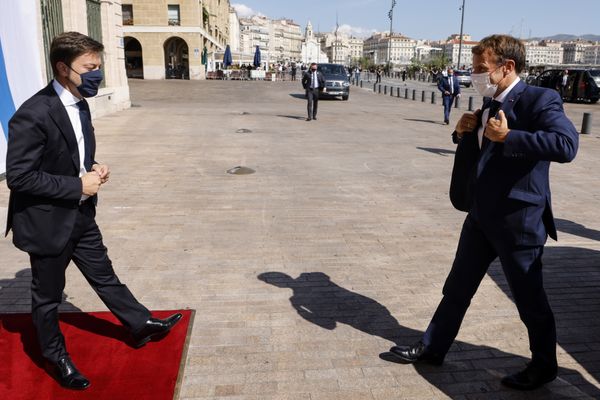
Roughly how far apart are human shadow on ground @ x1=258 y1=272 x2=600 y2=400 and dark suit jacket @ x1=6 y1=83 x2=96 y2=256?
188cm

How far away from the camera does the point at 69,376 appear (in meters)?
3.11

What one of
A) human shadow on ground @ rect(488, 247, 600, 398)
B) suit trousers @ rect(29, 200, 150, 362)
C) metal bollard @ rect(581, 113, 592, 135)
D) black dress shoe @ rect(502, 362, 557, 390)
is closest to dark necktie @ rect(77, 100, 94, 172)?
suit trousers @ rect(29, 200, 150, 362)

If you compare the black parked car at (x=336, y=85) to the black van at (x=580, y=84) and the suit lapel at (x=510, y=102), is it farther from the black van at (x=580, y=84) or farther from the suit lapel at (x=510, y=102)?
the suit lapel at (x=510, y=102)

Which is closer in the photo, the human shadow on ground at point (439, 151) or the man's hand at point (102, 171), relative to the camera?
the man's hand at point (102, 171)

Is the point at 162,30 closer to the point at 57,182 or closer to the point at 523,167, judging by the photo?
the point at 57,182

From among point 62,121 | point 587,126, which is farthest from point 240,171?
point 587,126

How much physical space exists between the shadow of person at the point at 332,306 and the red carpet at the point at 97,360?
894mm

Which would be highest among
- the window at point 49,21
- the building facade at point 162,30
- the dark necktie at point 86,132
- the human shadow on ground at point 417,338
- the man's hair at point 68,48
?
the building facade at point 162,30

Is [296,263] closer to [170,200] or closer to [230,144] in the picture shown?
[170,200]

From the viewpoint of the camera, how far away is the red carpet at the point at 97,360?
3.09 m

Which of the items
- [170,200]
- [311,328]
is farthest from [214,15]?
[311,328]

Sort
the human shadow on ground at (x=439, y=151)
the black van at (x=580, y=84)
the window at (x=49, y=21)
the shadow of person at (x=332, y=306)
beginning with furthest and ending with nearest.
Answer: the black van at (x=580, y=84)
the window at (x=49, y=21)
the human shadow on ground at (x=439, y=151)
the shadow of person at (x=332, y=306)

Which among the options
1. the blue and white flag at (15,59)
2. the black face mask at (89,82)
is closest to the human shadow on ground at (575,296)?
the black face mask at (89,82)

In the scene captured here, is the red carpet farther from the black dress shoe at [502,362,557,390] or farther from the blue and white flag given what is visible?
the blue and white flag
